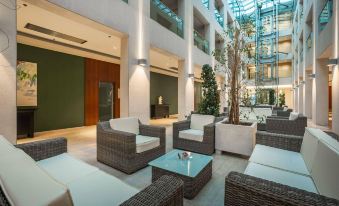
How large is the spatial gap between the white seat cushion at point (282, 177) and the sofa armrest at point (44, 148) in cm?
227

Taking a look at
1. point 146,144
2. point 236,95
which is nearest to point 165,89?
point 236,95

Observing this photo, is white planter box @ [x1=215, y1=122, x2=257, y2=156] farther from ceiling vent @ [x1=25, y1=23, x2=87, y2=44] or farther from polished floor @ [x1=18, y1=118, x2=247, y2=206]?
ceiling vent @ [x1=25, y1=23, x2=87, y2=44]

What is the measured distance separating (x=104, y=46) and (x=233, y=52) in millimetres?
4514

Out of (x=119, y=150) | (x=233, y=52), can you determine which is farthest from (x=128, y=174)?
(x=233, y=52)

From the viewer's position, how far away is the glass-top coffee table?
6.84 feet

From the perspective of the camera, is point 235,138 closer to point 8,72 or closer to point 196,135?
point 196,135

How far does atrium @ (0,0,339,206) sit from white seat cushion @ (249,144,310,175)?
13 millimetres

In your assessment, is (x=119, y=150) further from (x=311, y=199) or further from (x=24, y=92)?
(x=24, y=92)

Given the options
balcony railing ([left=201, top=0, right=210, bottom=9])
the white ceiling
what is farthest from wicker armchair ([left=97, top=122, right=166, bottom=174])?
balcony railing ([left=201, top=0, right=210, bottom=9])

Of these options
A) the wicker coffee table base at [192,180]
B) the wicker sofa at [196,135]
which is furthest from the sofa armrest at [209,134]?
the wicker coffee table base at [192,180]

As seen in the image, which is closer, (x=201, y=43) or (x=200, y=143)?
(x=200, y=143)

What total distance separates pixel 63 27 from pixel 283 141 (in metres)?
5.49

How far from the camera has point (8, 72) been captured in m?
2.62

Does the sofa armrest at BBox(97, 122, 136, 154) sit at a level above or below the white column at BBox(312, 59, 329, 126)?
below
